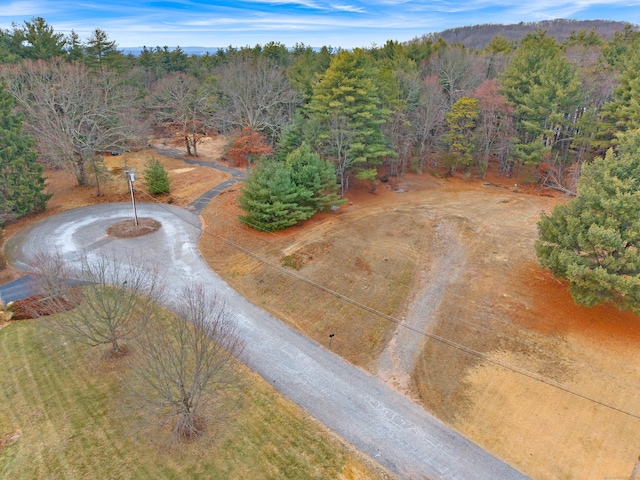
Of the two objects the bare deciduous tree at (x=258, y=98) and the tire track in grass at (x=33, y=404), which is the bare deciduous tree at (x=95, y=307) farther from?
the bare deciduous tree at (x=258, y=98)

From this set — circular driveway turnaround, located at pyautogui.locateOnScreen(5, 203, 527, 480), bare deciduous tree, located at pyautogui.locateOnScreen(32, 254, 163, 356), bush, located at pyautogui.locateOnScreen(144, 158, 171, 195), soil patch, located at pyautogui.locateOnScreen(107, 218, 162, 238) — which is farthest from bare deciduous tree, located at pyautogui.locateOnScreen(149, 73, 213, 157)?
bare deciduous tree, located at pyautogui.locateOnScreen(32, 254, 163, 356)

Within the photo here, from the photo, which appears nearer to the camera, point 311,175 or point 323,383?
point 323,383

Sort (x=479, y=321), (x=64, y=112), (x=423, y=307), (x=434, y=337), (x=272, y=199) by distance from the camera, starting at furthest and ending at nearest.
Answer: (x=64, y=112)
(x=272, y=199)
(x=423, y=307)
(x=479, y=321)
(x=434, y=337)

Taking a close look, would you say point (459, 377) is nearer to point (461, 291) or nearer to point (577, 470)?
point (577, 470)

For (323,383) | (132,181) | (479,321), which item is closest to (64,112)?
(132,181)

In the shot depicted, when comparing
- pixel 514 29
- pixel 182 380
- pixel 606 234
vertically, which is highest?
pixel 514 29

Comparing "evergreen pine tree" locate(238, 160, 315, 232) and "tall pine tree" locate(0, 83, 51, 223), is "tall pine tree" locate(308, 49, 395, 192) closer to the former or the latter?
"evergreen pine tree" locate(238, 160, 315, 232)

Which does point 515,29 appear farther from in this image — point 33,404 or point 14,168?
point 33,404
